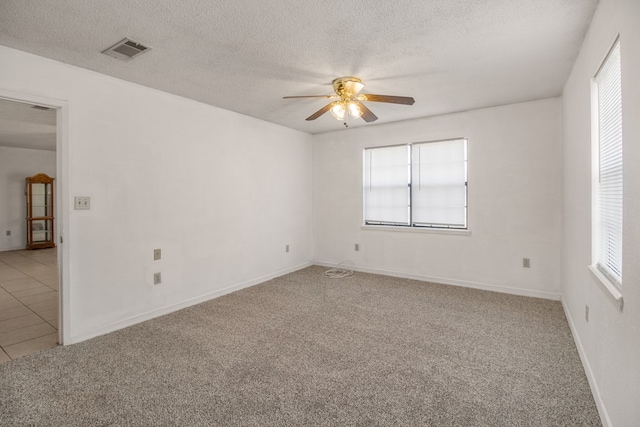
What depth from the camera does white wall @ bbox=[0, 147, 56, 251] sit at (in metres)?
6.91

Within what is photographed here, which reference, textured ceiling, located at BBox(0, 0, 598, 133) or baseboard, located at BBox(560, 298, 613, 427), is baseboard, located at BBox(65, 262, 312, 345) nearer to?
textured ceiling, located at BBox(0, 0, 598, 133)

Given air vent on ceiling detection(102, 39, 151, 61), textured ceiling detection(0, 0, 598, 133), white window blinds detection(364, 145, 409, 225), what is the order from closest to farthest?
textured ceiling detection(0, 0, 598, 133) < air vent on ceiling detection(102, 39, 151, 61) < white window blinds detection(364, 145, 409, 225)

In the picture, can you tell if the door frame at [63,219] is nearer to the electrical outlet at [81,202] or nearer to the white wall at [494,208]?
the electrical outlet at [81,202]

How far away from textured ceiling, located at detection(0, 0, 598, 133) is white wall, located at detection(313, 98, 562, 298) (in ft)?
1.95

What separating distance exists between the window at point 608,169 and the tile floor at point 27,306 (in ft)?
13.5

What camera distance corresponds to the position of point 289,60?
2615 mm

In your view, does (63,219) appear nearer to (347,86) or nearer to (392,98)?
(347,86)

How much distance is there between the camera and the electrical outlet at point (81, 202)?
269 cm

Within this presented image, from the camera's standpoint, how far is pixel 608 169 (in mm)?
1889

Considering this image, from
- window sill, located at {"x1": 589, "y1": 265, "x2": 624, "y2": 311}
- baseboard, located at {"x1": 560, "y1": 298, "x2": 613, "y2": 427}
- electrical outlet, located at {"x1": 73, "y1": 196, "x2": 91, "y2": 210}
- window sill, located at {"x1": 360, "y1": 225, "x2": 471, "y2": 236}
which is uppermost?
electrical outlet, located at {"x1": 73, "y1": 196, "x2": 91, "y2": 210}

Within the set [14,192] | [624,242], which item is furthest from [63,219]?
[14,192]

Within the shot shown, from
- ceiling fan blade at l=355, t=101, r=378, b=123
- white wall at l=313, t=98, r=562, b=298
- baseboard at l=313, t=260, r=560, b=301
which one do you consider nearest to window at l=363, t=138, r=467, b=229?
white wall at l=313, t=98, r=562, b=298

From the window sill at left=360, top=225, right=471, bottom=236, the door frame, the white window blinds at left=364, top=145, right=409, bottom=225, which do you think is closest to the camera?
the door frame

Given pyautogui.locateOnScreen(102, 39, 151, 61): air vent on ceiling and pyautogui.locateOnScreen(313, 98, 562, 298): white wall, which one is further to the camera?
pyautogui.locateOnScreen(313, 98, 562, 298): white wall
